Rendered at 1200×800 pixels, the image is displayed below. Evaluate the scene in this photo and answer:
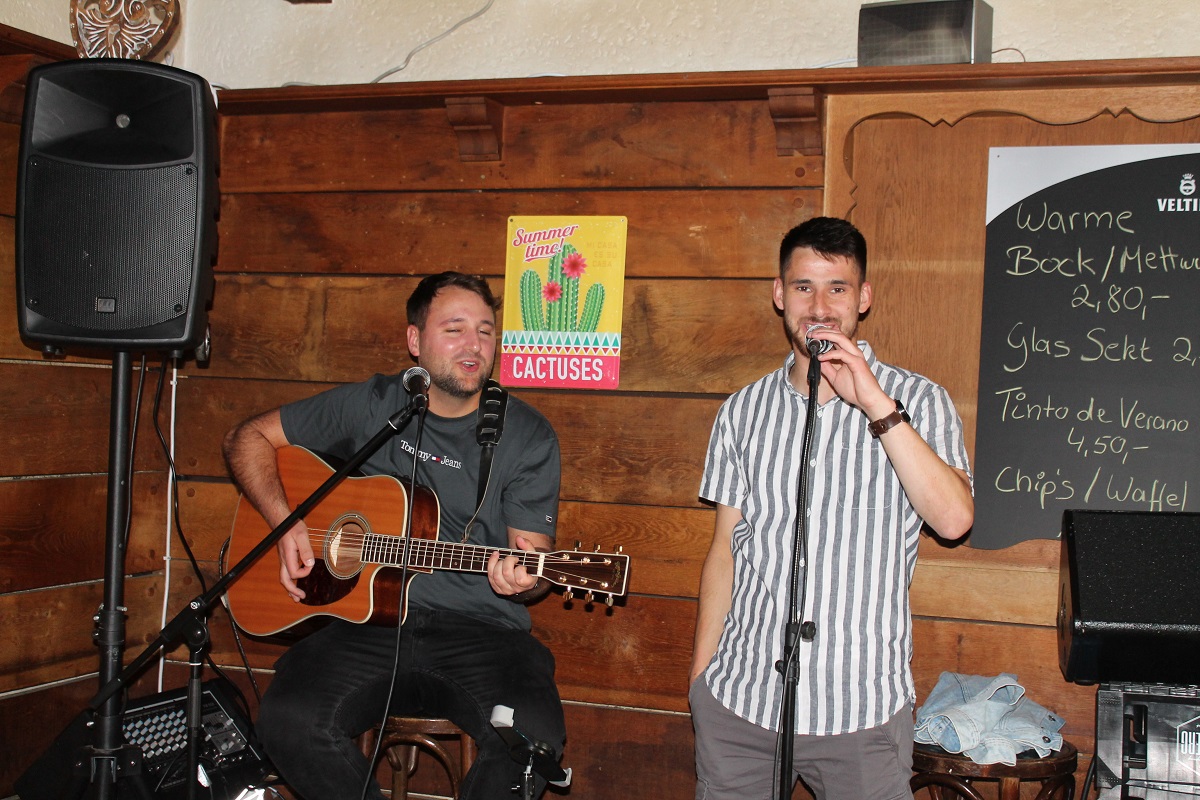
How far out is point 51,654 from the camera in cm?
302

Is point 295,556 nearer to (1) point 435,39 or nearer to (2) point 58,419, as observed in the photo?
(2) point 58,419

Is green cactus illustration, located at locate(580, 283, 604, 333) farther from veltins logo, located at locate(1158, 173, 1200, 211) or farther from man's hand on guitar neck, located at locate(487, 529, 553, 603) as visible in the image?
veltins logo, located at locate(1158, 173, 1200, 211)

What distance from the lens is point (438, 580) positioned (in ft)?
8.72

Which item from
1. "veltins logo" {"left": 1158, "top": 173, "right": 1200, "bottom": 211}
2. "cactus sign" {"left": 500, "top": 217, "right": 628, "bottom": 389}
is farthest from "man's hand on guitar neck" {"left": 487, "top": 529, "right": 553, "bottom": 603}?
"veltins logo" {"left": 1158, "top": 173, "right": 1200, "bottom": 211}

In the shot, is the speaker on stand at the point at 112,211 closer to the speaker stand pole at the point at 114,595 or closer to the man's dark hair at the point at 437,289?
the speaker stand pole at the point at 114,595

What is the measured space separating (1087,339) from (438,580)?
67.7 inches

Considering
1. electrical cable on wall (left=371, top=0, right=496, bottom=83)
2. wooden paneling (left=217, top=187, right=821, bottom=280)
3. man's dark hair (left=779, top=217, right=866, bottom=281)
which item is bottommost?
man's dark hair (left=779, top=217, right=866, bottom=281)

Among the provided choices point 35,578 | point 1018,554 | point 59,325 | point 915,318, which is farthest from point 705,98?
point 35,578

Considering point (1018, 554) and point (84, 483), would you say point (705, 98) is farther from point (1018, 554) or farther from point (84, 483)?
point (84, 483)

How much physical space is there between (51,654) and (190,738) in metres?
1.14

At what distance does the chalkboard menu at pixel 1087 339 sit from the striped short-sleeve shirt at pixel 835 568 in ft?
1.79

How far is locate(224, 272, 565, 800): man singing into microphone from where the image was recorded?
8.04 ft

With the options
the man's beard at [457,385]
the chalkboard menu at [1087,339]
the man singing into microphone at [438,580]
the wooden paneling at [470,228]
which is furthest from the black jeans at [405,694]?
the chalkboard menu at [1087,339]

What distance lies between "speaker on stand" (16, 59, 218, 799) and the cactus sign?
0.92 meters
